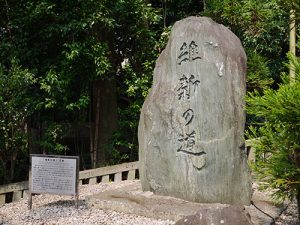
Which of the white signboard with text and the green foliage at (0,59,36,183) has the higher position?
the green foliage at (0,59,36,183)

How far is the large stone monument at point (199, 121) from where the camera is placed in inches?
211

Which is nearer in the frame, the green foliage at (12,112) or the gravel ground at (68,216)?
the gravel ground at (68,216)

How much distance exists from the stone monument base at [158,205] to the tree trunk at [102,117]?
9.48 ft

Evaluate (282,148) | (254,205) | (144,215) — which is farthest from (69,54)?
(282,148)

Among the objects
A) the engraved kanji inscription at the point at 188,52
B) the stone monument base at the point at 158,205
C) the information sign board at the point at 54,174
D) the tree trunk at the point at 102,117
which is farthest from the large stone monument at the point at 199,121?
the tree trunk at the point at 102,117

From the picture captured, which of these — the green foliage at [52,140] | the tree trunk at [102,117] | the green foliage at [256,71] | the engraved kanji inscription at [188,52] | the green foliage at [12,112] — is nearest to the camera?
the engraved kanji inscription at [188,52]

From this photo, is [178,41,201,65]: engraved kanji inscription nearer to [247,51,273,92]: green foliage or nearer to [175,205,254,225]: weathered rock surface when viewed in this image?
[175,205,254,225]: weathered rock surface

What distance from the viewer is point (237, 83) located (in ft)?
17.9

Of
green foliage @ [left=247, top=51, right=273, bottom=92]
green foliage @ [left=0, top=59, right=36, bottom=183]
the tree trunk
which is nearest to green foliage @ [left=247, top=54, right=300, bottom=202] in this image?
green foliage @ [left=0, top=59, right=36, bottom=183]

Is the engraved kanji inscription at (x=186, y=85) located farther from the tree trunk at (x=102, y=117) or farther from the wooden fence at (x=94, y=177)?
the tree trunk at (x=102, y=117)

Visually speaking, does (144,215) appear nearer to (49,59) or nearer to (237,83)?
(237,83)

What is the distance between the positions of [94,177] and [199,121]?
3.18m

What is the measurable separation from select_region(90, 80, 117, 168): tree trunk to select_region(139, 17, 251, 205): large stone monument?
10.3ft

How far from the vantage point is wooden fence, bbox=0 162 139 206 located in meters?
7.13
